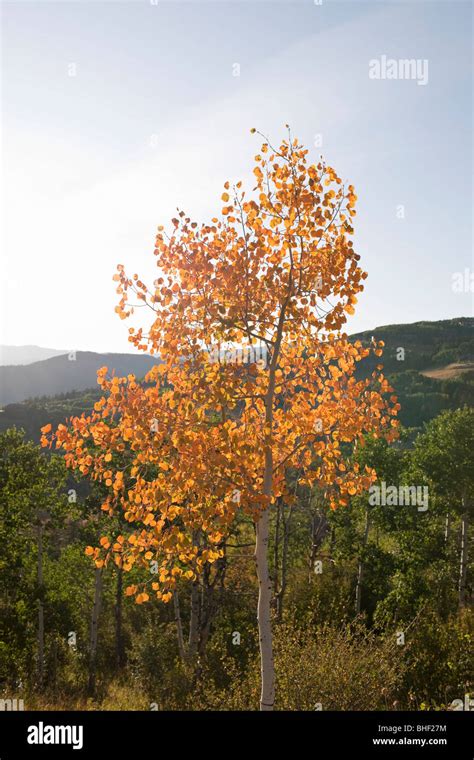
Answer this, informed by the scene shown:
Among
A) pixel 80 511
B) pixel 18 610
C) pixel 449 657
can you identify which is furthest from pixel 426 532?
pixel 18 610

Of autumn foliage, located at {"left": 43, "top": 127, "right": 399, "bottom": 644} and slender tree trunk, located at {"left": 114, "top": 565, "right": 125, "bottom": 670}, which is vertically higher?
autumn foliage, located at {"left": 43, "top": 127, "right": 399, "bottom": 644}

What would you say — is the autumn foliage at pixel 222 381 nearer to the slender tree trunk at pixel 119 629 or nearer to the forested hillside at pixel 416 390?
the slender tree trunk at pixel 119 629

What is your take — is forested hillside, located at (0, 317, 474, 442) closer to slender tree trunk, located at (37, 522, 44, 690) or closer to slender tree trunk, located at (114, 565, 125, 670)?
slender tree trunk, located at (114, 565, 125, 670)

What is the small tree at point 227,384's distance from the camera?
6910mm

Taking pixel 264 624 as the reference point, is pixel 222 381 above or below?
above

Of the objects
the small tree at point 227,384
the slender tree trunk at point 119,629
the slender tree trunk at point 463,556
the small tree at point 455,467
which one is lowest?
the slender tree trunk at point 119,629

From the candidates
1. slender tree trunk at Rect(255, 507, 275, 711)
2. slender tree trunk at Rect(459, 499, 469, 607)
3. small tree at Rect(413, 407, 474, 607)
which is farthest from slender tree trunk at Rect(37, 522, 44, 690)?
slender tree trunk at Rect(459, 499, 469, 607)

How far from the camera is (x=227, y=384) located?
6934mm

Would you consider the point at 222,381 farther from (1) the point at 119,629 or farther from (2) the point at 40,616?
(1) the point at 119,629

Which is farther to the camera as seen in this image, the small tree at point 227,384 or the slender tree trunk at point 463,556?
the slender tree trunk at point 463,556

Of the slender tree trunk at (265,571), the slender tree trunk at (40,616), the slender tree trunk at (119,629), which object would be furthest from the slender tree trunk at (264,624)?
the slender tree trunk at (119,629)

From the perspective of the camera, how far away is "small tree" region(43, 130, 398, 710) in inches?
272

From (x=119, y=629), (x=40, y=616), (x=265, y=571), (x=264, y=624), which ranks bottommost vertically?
(x=119, y=629)

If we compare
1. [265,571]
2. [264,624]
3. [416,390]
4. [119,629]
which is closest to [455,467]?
[265,571]
